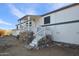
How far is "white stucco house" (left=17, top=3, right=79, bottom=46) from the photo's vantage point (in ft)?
16.9

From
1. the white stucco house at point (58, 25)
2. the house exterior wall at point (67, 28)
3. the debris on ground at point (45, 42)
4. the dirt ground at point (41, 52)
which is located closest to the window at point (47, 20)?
the white stucco house at point (58, 25)

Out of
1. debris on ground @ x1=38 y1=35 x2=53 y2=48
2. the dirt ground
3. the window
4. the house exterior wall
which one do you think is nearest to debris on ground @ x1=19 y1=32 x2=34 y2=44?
debris on ground @ x1=38 y1=35 x2=53 y2=48

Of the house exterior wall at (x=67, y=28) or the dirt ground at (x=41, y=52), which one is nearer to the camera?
the dirt ground at (x=41, y=52)

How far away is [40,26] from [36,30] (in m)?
0.21

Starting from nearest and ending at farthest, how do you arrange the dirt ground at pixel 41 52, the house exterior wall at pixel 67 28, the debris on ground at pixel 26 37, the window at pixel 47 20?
the dirt ground at pixel 41 52, the house exterior wall at pixel 67 28, the debris on ground at pixel 26 37, the window at pixel 47 20

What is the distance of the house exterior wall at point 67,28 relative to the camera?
Result: 16.8ft

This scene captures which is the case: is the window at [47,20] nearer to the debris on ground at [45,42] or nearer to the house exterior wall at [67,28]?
A: the house exterior wall at [67,28]

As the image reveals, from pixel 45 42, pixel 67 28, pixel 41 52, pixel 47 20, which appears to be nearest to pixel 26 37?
pixel 45 42

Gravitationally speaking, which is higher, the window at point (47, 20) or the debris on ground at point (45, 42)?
the window at point (47, 20)

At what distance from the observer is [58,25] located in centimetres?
582

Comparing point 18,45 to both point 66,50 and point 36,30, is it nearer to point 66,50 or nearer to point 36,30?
point 36,30

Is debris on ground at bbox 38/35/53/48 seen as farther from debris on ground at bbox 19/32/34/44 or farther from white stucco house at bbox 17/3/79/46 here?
debris on ground at bbox 19/32/34/44

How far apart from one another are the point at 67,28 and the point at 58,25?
0.55 metres

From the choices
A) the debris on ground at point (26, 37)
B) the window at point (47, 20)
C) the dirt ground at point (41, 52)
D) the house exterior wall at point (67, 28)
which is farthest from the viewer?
the window at point (47, 20)
